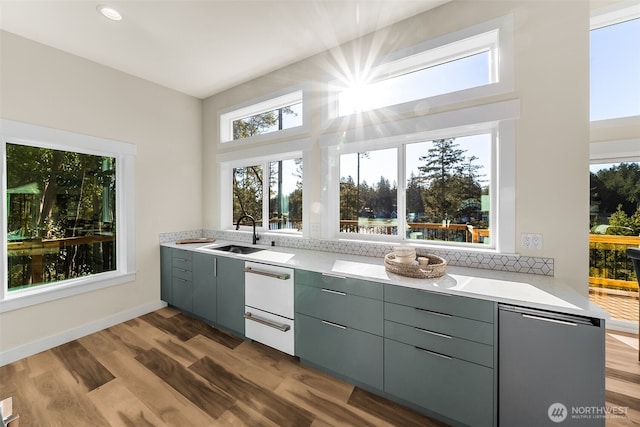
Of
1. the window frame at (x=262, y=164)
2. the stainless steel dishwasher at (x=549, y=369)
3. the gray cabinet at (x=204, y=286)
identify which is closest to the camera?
the stainless steel dishwasher at (x=549, y=369)

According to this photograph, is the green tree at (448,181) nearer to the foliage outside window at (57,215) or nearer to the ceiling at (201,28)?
the ceiling at (201,28)

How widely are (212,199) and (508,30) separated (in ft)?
12.2

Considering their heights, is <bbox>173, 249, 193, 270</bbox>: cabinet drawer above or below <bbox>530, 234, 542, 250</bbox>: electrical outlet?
below

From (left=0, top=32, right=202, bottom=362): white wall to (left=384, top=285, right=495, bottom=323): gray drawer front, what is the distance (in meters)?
3.06

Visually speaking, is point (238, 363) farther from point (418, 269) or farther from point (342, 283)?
point (418, 269)

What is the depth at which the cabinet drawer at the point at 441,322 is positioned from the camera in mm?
1367

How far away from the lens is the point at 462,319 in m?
1.41

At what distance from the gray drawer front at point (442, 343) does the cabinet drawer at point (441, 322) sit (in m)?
0.03

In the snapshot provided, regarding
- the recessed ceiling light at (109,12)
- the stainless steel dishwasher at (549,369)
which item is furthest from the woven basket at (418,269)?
the recessed ceiling light at (109,12)

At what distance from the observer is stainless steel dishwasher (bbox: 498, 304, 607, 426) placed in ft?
3.83

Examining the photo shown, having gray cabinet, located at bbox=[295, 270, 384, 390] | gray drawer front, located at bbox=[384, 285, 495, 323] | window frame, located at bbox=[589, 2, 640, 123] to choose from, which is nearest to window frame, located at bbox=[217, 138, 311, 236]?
gray cabinet, located at bbox=[295, 270, 384, 390]

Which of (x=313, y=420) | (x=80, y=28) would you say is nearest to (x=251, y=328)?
(x=313, y=420)

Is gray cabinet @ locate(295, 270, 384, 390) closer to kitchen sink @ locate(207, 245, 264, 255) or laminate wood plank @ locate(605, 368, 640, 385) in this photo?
kitchen sink @ locate(207, 245, 264, 255)

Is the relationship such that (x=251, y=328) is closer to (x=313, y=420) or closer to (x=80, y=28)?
(x=313, y=420)
